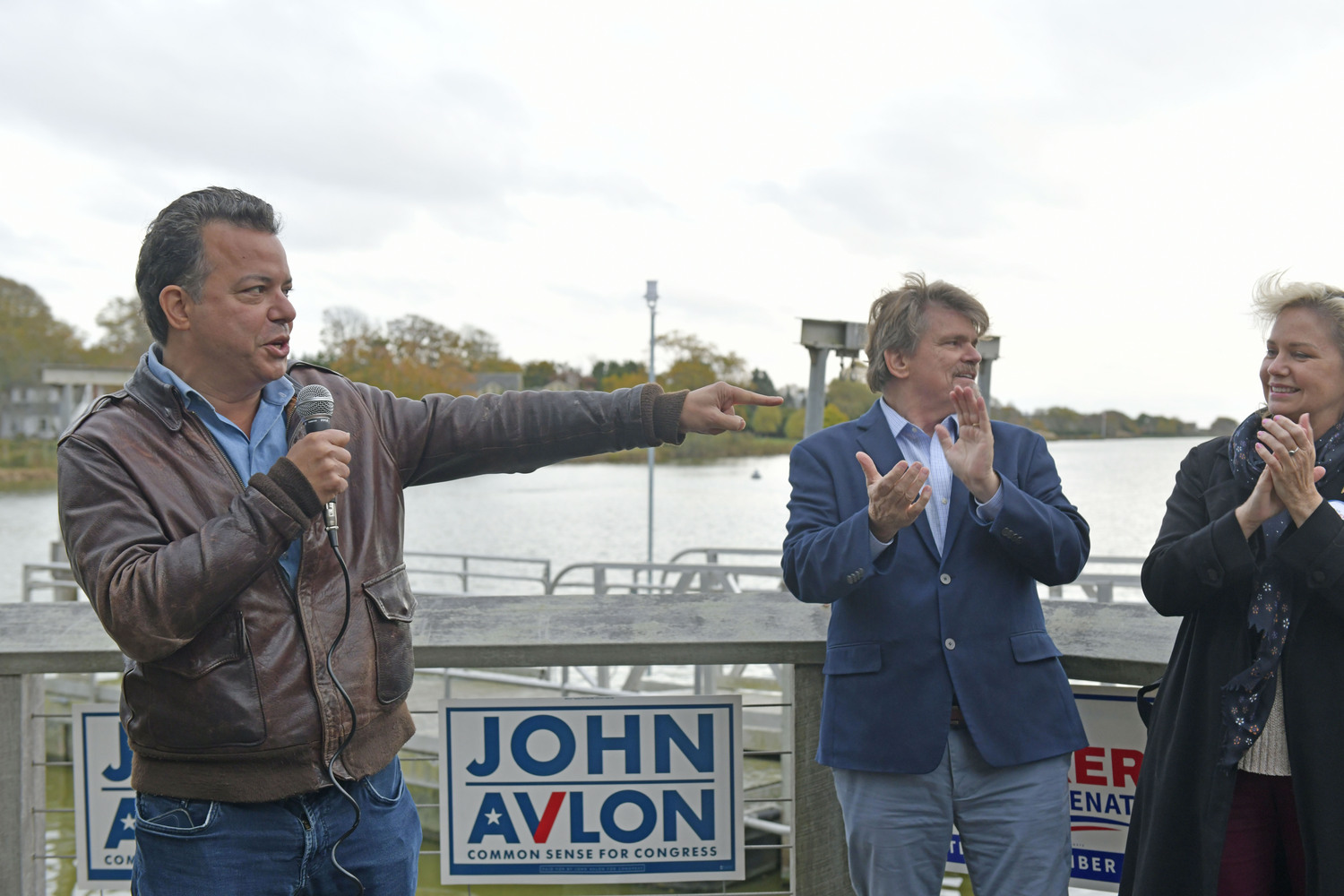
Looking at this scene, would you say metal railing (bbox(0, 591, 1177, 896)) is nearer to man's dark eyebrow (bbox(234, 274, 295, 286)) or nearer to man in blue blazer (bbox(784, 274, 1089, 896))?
man in blue blazer (bbox(784, 274, 1089, 896))

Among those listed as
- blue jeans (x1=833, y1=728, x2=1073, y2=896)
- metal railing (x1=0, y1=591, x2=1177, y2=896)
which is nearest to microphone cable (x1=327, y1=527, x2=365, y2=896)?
metal railing (x1=0, y1=591, x2=1177, y2=896)

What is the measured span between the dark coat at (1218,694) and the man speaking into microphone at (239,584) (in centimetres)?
147

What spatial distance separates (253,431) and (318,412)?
14 cm

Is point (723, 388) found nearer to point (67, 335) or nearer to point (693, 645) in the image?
point (693, 645)

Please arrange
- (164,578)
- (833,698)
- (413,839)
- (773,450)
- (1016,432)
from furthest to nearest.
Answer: (773,450), (1016,432), (833,698), (413,839), (164,578)

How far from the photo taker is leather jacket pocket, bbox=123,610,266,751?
1604mm

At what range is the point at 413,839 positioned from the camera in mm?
1865

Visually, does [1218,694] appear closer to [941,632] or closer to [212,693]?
[941,632]

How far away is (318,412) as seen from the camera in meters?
1.73

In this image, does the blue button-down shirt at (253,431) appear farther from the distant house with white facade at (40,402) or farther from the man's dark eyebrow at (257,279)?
the distant house with white facade at (40,402)

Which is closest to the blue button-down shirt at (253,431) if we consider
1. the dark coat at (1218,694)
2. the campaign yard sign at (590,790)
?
the campaign yard sign at (590,790)

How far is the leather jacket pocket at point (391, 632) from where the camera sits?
5.80ft

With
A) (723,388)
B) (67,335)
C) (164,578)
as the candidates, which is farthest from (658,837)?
(67,335)

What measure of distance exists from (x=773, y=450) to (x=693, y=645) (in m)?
34.1
